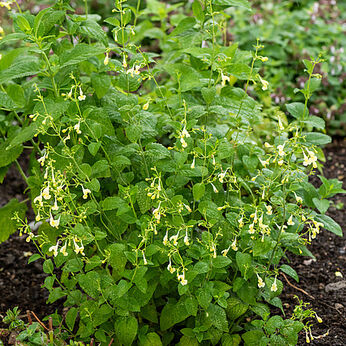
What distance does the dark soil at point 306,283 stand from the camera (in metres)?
2.46

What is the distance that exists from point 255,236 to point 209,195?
0.24 m

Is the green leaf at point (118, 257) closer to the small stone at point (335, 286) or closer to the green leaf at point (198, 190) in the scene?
the green leaf at point (198, 190)

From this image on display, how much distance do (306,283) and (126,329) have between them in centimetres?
122

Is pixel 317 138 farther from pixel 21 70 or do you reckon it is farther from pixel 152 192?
pixel 21 70

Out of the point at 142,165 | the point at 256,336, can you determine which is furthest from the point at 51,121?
the point at 256,336

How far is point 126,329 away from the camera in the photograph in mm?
1911

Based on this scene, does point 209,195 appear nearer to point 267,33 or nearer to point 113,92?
point 113,92

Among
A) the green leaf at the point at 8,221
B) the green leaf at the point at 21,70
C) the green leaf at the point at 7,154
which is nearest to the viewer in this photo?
the green leaf at the point at 21,70

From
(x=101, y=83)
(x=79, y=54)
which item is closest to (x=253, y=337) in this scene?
(x=101, y=83)

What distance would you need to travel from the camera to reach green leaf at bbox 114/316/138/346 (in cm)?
191

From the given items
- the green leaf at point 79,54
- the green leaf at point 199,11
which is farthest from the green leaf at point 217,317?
the green leaf at point 199,11

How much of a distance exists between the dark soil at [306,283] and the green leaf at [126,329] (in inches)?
33.0

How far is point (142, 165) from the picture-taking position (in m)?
2.05

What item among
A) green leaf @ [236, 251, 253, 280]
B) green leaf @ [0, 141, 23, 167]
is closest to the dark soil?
green leaf @ [236, 251, 253, 280]
